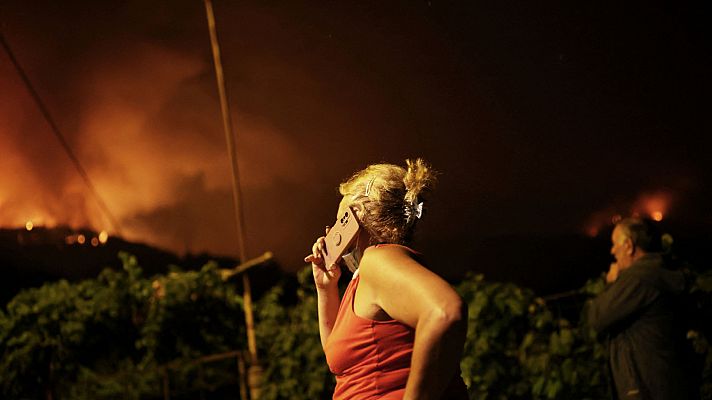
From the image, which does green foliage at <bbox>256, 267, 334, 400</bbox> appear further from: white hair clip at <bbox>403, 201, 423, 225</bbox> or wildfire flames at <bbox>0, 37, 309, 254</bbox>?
white hair clip at <bbox>403, 201, 423, 225</bbox>

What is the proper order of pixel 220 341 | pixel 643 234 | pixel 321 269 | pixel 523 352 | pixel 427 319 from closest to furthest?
pixel 427 319, pixel 321 269, pixel 643 234, pixel 523 352, pixel 220 341

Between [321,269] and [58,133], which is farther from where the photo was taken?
[58,133]

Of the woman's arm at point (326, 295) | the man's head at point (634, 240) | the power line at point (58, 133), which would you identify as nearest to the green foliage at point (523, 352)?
the man's head at point (634, 240)

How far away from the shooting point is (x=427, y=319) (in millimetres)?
1638

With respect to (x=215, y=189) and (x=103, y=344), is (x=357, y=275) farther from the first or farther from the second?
(x=215, y=189)

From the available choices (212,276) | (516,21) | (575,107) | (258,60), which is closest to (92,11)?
(258,60)

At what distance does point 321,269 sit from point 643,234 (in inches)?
81.0

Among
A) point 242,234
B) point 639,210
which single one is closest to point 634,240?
point 639,210

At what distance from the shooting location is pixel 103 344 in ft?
17.1

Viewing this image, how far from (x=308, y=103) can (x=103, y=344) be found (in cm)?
235

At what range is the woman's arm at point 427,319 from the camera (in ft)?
5.32

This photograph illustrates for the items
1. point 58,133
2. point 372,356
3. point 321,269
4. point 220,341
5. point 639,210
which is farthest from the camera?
point 639,210

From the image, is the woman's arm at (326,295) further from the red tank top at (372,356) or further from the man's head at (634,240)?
the man's head at (634,240)

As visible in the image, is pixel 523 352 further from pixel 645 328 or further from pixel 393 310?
pixel 393 310
